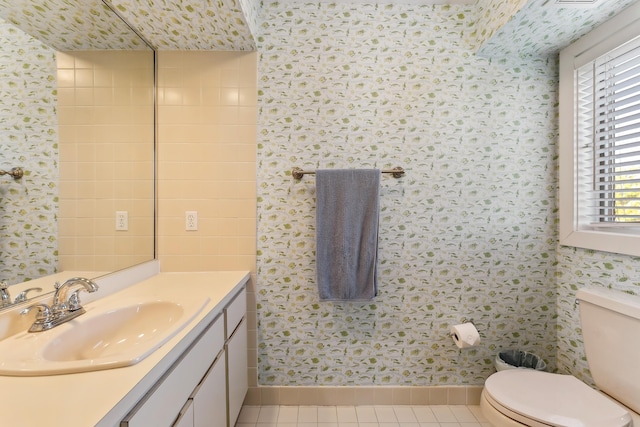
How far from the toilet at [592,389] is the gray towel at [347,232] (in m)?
0.73

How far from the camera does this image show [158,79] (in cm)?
171

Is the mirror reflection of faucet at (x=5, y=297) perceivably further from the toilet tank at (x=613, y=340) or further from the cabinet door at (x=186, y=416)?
the toilet tank at (x=613, y=340)

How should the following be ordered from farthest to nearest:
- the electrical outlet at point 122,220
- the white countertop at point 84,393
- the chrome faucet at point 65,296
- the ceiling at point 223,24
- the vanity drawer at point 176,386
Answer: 1. the electrical outlet at point 122,220
2. the ceiling at point 223,24
3. the chrome faucet at point 65,296
4. the vanity drawer at point 176,386
5. the white countertop at point 84,393

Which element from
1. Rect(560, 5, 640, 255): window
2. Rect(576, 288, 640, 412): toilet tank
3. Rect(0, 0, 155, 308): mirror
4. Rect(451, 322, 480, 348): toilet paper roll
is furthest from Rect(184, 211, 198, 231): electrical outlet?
Rect(560, 5, 640, 255): window

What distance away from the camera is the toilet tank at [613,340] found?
1182mm

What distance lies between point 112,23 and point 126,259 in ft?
3.66

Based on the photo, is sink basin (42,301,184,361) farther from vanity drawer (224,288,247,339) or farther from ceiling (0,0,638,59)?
ceiling (0,0,638,59)

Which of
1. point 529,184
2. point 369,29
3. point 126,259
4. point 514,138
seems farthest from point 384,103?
point 126,259

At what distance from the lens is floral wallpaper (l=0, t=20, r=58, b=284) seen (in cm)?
89

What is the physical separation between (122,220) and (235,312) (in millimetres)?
728

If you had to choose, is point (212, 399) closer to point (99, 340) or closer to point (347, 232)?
point (99, 340)

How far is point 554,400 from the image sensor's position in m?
1.18

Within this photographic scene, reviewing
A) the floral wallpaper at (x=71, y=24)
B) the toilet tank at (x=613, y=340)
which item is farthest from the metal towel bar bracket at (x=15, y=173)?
the toilet tank at (x=613, y=340)

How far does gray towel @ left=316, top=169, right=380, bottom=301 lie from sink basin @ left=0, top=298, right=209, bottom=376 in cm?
73
